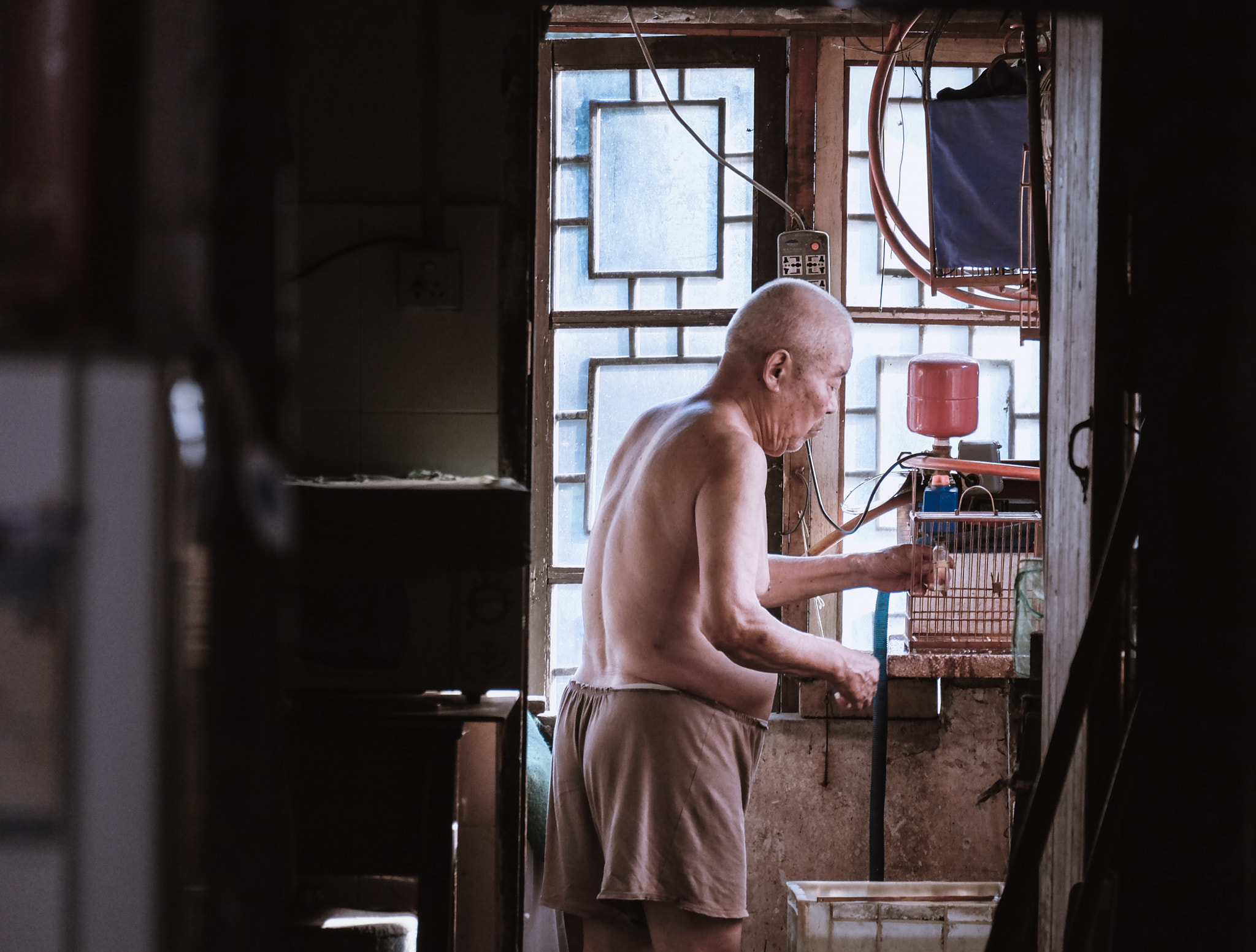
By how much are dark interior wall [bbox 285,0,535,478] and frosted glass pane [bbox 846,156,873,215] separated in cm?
266

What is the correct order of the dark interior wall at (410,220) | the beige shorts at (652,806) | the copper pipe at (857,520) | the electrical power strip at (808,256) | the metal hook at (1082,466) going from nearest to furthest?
the metal hook at (1082,466)
the dark interior wall at (410,220)
the beige shorts at (652,806)
the copper pipe at (857,520)
the electrical power strip at (808,256)

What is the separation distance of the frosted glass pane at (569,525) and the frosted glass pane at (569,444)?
93 mm

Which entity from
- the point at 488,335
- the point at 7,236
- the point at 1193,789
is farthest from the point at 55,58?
the point at 1193,789

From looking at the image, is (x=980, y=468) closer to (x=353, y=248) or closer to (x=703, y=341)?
(x=703, y=341)

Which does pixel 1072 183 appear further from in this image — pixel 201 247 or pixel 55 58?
pixel 55 58

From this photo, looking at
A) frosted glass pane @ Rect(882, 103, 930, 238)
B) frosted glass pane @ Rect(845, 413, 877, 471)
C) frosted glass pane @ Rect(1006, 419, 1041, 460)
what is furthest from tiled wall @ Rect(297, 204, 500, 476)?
frosted glass pane @ Rect(1006, 419, 1041, 460)

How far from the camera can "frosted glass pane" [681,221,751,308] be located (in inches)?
183

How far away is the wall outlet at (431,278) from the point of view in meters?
2.37

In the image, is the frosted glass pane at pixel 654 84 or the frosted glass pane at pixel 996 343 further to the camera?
the frosted glass pane at pixel 996 343

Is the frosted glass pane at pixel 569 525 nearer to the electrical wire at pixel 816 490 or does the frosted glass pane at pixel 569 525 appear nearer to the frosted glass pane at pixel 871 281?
the electrical wire at pixel 816 490

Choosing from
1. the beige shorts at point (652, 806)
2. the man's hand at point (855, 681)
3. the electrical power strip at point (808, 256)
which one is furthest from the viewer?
the electrical power strip at point (808, 256)

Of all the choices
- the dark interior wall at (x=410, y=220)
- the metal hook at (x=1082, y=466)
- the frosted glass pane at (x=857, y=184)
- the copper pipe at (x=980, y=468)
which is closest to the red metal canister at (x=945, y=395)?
the copper pipe at (x=980, y=468)

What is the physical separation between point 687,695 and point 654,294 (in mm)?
2497

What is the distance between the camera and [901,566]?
3.47m
